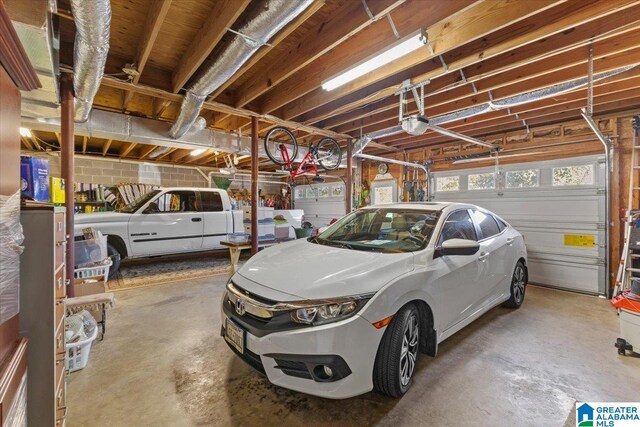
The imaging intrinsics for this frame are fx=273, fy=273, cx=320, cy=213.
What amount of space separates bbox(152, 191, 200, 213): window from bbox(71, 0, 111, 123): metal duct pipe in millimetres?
2843

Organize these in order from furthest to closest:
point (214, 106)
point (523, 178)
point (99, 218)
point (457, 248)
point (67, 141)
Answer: point (523, 178) < point (99, 218) < point (214, 106) < point (67, 141) < point (457, 248)

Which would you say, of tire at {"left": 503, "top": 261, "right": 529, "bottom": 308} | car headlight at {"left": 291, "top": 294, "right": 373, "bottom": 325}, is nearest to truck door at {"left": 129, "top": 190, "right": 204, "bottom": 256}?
car headlight at {"left": 291, "top": 294, "right": 373, "bottom": 325}

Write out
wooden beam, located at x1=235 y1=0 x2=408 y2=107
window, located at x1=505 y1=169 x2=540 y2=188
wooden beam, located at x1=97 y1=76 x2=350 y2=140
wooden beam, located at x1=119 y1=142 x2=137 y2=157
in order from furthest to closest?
wooden beam, located at x1=119 y1=142 x2=137 y2=157, window, located at x1=505 y1=169 x2=540 y2=188, wooden beam, located at x1=97 y1=76 x2=350 y2=140, wooden beam, located at x1=235 y1=0 x2=408 y2=107

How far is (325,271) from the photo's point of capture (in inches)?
71.7

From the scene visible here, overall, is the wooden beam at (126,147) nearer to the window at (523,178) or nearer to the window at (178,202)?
the window at (178,202)

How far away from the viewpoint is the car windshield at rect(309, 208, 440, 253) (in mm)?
2281

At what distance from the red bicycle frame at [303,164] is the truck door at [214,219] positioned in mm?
2026

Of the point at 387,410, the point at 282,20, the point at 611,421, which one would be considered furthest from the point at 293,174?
the point at 611,421

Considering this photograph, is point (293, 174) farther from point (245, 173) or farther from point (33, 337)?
point (245, 173)

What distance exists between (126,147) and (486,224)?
8.35m

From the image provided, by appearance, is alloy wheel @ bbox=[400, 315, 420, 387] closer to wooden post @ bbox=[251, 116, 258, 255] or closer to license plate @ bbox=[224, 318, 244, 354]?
license plate @ bbox=[224, 318, 244, 354]

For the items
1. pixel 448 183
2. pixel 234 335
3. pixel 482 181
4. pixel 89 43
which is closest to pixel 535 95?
pixel 482 181

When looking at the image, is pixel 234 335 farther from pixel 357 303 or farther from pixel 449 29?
pixel 449 29

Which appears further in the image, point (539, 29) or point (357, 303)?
point (539, 29)
